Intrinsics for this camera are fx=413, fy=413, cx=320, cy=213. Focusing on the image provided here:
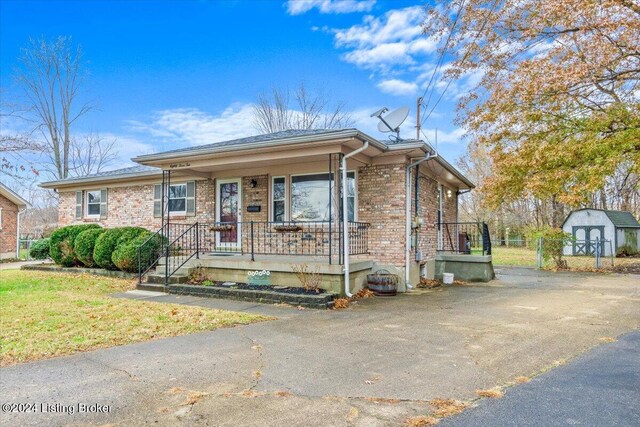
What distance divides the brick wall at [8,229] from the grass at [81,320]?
12.7 meters

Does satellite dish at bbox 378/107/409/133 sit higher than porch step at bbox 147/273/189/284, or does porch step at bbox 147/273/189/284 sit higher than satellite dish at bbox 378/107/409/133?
satellite dish at bbox 378/107/409/133

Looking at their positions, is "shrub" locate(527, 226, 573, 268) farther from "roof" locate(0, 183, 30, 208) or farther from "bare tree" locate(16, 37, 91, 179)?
"bare tree" locate(16, 37, 91, 179)

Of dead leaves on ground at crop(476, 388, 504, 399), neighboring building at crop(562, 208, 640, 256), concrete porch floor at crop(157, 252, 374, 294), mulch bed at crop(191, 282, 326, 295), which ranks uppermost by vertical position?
neighboring building at crop(562, 208, 640, 256)

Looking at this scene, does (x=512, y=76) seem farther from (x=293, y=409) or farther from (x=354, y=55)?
(x=293, y=409)

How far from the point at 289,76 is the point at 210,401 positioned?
989 inches

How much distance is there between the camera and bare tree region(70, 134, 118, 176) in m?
28.7

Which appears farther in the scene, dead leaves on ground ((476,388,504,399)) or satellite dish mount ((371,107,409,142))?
satellite dish mount ((371,107,409,142))

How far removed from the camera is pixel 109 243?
39.5 feet

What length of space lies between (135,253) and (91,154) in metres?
22.0

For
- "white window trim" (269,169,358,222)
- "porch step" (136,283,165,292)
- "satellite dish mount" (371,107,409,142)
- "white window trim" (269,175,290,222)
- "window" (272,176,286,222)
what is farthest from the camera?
"window" (272,176,286,222)

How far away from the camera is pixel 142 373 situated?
162 inches

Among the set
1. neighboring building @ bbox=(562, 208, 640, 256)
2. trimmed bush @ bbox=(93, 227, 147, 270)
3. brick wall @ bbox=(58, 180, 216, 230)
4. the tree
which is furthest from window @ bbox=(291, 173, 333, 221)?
neighboring building @ bbox=(562, 208, 640, 256)

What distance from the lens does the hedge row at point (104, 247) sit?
451 inches

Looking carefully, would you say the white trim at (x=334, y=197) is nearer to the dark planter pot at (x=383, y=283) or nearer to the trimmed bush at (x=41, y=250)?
the dark planter pot at (x=383, y=283)
